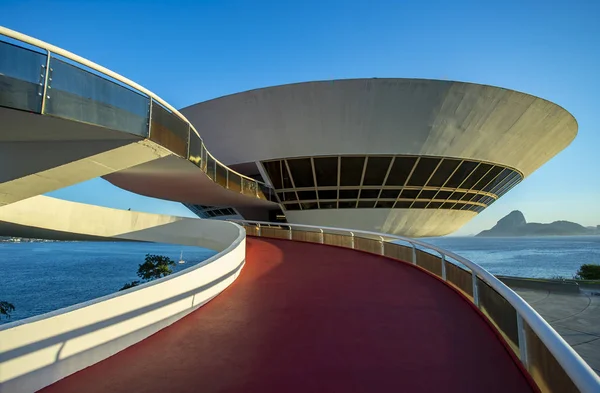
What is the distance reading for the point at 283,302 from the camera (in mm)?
→ 6309

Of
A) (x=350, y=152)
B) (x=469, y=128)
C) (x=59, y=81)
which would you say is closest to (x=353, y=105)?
(x=350, y=152)

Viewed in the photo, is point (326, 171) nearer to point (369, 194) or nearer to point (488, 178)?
point (369, 194)

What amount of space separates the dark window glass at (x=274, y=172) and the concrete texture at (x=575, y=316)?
15104 millimetres

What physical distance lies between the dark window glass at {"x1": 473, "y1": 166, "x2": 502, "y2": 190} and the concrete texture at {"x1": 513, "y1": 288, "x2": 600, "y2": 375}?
7.30 meters

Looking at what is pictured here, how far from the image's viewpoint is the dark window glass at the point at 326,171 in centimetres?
2141

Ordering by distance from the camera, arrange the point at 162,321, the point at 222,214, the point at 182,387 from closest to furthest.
Answer: the point at 182,387, the point at 162,321, the point at 222,214

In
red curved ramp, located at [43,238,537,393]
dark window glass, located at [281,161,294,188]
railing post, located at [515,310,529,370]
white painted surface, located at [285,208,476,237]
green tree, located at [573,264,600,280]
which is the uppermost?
dark window glass, located at [281,161,294,188]

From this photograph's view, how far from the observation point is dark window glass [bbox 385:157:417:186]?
21.4 meters

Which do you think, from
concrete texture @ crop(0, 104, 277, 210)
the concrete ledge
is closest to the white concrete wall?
the concrete ledge

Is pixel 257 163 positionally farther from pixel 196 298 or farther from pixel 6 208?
pixel 196 298

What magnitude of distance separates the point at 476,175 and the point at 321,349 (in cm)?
2231

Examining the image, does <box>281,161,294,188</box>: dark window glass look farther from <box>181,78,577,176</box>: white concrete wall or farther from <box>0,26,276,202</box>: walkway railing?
<box>0,26,276,202</box>: walkway railing

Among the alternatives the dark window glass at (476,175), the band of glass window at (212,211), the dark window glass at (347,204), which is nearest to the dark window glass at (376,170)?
the dark window glass at (347,204)

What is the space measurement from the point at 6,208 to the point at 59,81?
401 inches
